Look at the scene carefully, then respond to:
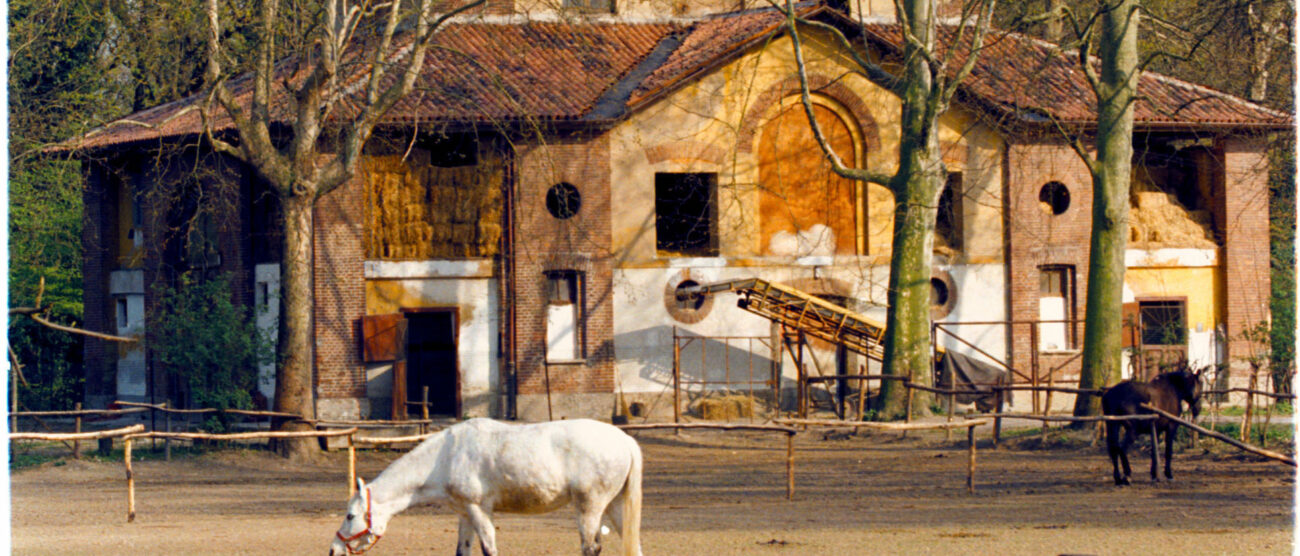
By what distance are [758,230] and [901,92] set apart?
577 cm

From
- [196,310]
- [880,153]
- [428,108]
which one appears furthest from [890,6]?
[196,310]

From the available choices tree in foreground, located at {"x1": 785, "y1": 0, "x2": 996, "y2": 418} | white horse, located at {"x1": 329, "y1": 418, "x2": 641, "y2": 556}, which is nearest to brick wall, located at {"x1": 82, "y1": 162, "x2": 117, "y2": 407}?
tree in foreground, located at {"x1": 785, "y1": 0, "x2": 996, "y2": 418}

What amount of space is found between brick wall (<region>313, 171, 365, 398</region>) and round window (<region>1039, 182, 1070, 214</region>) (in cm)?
1490

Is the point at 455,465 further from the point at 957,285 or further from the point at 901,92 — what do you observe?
the point at 957,285

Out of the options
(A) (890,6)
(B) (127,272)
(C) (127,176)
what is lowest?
(B) (127,272)

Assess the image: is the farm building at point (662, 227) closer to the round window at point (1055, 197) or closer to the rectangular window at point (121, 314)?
the round window at point (1055, 197)

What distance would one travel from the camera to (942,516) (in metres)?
14.5

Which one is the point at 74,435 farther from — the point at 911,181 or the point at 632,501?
the point at 911,181

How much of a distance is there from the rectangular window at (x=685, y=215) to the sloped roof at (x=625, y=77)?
226 cm

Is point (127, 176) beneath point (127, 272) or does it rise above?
above

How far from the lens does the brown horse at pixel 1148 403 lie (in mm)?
16359

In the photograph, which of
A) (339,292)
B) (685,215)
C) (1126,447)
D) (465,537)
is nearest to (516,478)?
(465,537)

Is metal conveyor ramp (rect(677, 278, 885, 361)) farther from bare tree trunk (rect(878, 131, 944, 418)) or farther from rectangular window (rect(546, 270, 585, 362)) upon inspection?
rectangular window (rect(546, 270, 585, 362))

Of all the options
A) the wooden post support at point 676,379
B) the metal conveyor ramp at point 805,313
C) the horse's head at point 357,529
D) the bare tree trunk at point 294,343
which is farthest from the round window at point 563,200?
the horse's head at point 357,529
